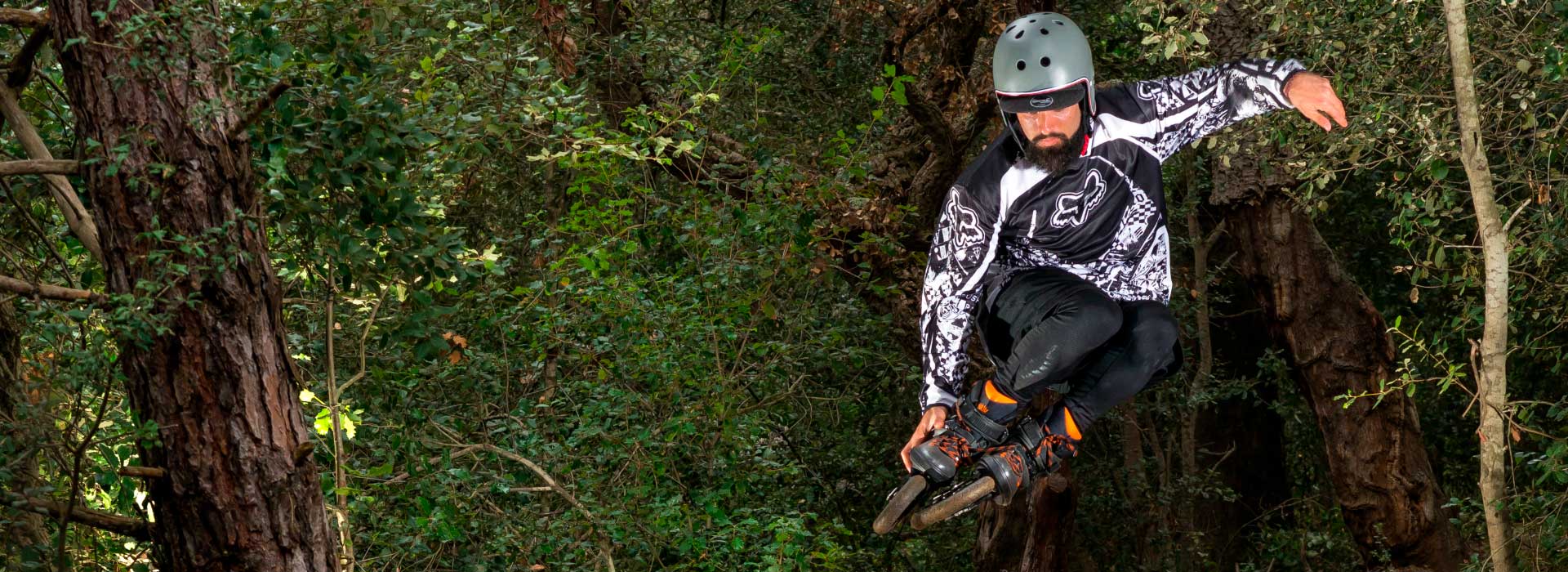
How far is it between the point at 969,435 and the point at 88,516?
2901mm

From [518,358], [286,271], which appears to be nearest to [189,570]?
[286,271]

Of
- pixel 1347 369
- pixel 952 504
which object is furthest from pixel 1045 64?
pixel 1347 369

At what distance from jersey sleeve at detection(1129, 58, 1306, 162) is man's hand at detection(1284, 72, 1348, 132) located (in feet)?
0.33

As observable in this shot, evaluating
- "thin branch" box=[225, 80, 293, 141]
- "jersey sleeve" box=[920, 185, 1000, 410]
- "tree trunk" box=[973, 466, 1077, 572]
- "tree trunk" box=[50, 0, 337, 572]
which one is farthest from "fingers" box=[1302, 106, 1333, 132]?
"tree trunk" box=[973, 466, 1077, 572]

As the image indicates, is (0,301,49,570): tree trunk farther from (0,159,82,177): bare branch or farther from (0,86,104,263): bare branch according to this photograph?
(0,159,82,177): bare branch

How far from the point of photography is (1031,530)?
367 inches

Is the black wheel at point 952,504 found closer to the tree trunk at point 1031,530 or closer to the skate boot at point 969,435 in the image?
the skate boot at point 969,435

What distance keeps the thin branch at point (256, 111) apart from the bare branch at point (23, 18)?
70 cm

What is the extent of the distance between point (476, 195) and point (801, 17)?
2394 mm

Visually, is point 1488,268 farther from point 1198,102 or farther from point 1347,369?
point 1347,369

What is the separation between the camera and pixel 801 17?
10500 millimetres

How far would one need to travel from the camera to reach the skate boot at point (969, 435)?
15.1 ft

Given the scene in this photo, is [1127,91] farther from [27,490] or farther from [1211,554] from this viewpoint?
[1211,554]

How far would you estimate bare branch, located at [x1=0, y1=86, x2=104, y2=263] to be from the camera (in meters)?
5.36
